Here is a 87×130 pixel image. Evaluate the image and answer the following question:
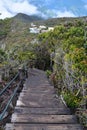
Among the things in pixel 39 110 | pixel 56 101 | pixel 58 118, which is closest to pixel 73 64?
pixel 56 101

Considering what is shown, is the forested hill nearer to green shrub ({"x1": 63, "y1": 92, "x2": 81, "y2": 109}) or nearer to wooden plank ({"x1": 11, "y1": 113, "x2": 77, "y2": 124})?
green shrub ({"x1": 63, "y1": 92, "x2": 81, "y2": 109})

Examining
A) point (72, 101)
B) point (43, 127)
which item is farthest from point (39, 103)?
point (43, 127)

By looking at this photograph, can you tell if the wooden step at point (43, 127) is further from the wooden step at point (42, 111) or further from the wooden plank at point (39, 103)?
the wooden plank at point (39, 103)

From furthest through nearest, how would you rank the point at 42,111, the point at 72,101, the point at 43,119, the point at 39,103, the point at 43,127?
the point at 39,103 → the point at 72,101 → the point at 42,111 → the point at 43,119 → the point at 43,127

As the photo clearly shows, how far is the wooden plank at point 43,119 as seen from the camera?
19.4 feet

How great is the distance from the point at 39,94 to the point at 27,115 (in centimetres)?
293

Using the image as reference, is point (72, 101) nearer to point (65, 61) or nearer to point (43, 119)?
point (43, 119)

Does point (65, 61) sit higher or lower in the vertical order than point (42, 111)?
higher

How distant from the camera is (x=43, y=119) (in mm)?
6066

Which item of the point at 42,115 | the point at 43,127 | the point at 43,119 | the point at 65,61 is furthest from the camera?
the point at 65,61

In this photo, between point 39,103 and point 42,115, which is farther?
point 39,103

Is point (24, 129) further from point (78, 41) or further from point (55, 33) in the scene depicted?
point (55, 33)

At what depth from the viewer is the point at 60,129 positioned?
5.41m

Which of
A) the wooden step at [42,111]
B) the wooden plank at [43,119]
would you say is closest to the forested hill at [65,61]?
the wooden plank at [43,119]
